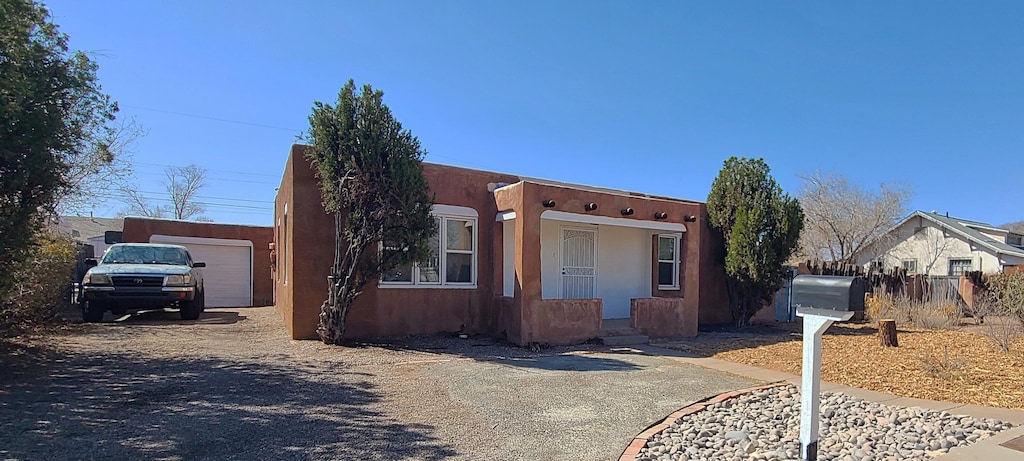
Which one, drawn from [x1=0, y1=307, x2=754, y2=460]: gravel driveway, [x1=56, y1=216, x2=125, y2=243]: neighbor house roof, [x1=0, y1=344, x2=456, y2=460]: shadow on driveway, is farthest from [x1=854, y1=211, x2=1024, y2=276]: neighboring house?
[x1=56, y1=216, x2=125, y2=243]: neighbor house roof

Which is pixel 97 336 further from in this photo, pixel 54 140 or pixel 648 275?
pixel 648 275

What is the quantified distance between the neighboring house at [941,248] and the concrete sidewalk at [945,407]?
2127cm

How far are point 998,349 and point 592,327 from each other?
6986mm

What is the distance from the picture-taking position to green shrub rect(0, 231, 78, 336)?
6.93 m

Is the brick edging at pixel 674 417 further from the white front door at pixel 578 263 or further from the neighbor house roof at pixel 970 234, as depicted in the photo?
the neighbor house roof at pixel 970 234

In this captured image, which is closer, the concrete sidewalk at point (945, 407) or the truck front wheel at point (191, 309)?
the concrete sidewalk at point (945, 407)

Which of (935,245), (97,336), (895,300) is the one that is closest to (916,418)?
(895,300)

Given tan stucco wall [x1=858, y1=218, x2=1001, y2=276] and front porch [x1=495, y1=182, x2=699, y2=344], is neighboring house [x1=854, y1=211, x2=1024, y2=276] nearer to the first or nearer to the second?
tan stucco wall [x1=858, y1=218, x2=1001, y2=276]

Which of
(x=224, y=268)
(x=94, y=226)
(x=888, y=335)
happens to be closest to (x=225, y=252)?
(x=224, y=268)

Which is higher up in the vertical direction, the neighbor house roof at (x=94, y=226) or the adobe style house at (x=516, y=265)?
the neighbor house roof at (x=94, y=226)

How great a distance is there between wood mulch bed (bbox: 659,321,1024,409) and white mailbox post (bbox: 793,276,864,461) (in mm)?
4069

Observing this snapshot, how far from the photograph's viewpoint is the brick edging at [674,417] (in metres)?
4.47

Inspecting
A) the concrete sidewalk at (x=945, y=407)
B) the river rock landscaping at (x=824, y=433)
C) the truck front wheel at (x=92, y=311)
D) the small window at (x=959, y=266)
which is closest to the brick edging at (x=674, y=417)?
the river rock landscaping at (x=824, y=433)

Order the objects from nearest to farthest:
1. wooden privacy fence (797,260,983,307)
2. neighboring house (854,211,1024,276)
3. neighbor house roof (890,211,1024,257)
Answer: wooden privacy fence (797,260,983,307)
neighbor house roof (890,211,1024,257)
neighboring house (854,211,1024,276)
